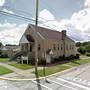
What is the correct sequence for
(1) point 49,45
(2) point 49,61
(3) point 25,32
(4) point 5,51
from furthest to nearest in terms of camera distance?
1. (4) point 5,51
2. (3) point 25,32
3. (1) point 49,45
4. (2) point 49,61

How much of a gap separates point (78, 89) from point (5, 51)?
129 feet

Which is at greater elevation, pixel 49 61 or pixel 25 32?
pixel 25 32

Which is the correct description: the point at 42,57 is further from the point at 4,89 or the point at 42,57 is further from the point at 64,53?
the point at 4,89

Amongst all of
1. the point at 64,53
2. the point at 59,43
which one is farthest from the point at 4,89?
the point at 64,53

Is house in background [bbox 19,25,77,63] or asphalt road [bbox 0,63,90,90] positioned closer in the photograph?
asphalt road [bbox 0,63,90,90]

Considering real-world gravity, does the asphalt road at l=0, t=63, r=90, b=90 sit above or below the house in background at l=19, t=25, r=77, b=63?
below

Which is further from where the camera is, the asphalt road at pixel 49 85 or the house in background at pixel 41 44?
the house in background at pixel 41 44

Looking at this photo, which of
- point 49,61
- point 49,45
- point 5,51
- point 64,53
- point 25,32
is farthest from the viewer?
point 5,51

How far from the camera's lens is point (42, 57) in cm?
1944

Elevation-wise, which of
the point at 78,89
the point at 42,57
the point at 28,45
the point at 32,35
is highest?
the point at 32,35

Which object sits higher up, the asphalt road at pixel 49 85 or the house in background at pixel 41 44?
the house in background at pixel 41 44

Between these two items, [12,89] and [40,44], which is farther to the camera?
[40,44]

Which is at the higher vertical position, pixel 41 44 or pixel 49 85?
pixel 41 44

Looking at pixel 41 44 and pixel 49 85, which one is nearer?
pixel 49 85
